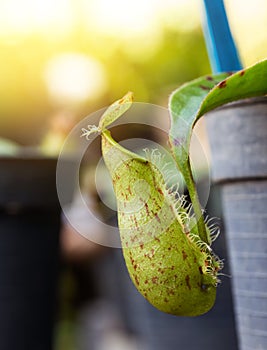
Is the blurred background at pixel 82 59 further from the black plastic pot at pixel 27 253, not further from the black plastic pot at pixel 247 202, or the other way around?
the black plastic pot at pixel 247 202

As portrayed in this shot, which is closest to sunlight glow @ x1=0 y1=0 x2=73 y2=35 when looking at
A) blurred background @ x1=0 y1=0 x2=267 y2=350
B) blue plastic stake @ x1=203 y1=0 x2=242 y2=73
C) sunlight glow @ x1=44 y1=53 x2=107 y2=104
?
blurred background @ x1=0 y1=0 x2=267 y2=350

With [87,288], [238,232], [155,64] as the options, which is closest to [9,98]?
[155,64]

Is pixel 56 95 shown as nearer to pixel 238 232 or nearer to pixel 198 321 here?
pixel 198 321

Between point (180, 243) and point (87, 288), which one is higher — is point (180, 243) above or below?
above

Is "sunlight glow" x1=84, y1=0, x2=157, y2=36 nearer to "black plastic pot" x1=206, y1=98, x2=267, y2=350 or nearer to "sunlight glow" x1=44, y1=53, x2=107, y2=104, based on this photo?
"sunlight glow" x1=44, y1=53, x2=107, y2=104

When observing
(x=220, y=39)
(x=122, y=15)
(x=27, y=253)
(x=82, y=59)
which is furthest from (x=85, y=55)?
(x=220, y=39)

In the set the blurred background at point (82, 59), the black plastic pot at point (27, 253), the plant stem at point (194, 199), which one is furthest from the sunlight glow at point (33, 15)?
the plant stem at point (194, 199)

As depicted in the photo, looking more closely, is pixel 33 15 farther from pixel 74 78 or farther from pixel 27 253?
pixel 27 253

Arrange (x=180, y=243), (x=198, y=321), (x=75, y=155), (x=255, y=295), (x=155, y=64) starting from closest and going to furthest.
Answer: (x=180, y=243) < (x=255, y=295) < (x=75, y=155) < (x=198, y=321) < (x=155, y=64)
